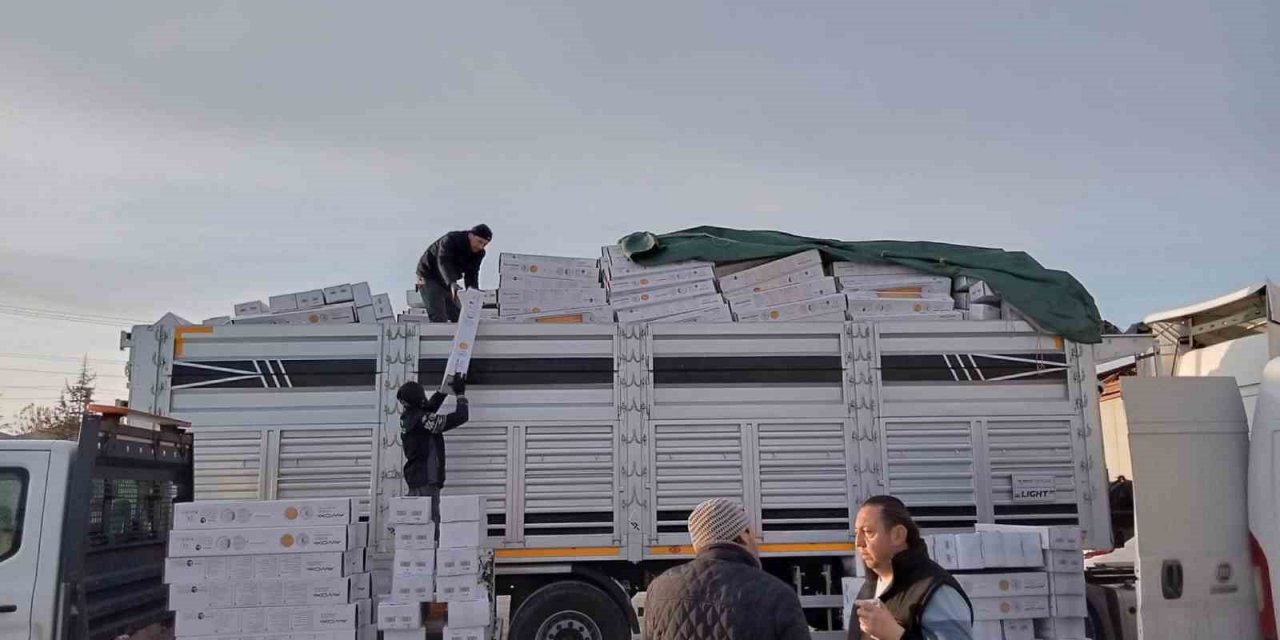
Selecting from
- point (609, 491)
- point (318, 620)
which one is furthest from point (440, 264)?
point (318, 620)

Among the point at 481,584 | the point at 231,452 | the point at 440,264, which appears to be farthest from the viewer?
the point at 440,264

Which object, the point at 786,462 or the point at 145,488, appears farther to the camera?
the point at 786,462

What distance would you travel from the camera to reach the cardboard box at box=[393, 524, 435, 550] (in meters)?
6.82

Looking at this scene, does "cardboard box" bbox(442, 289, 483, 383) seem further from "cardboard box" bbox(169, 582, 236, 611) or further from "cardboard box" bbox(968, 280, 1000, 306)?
"cardboard box" bbox(968, 280, 1000, 306)

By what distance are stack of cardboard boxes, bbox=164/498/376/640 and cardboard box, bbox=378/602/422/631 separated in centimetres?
16

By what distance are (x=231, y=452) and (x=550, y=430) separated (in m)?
2.42

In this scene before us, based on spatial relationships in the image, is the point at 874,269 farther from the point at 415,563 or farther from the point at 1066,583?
the point at 415,563

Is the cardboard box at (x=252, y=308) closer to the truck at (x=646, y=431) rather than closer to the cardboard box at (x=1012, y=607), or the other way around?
the truck at (x=646, y=431)

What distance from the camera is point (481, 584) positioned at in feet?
22.5

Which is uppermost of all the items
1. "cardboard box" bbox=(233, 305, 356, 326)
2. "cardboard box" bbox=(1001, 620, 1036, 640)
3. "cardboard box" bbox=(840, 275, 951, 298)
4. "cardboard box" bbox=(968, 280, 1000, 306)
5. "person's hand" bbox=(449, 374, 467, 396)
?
"cardboard box" bbox=(840, 275, 951, 298)

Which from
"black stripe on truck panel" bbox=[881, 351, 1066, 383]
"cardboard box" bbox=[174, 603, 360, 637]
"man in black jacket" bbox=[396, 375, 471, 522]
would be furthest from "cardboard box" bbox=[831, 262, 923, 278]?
"cardboard box" bbox=[174, 603, 360, 637]

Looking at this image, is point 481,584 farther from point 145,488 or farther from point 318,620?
point 145,488

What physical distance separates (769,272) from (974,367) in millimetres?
1854

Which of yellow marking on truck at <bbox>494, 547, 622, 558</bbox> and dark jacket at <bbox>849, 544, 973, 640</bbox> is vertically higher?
dark jacket at <bbox>849, 544, 973, 640</bbox>
